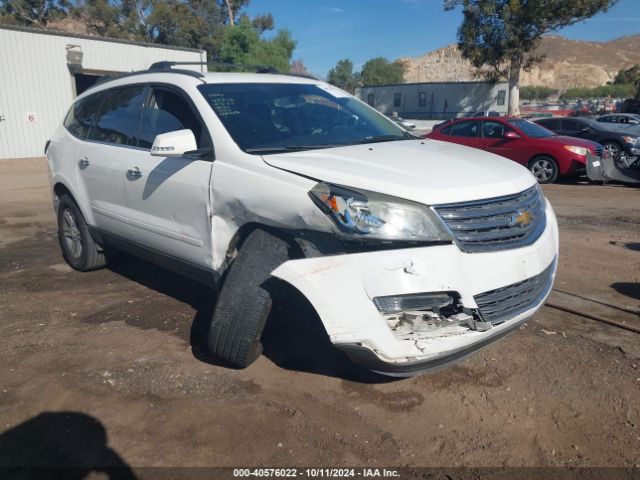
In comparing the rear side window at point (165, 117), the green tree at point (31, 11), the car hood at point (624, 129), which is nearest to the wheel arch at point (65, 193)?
the rear side window at point (165, 117)

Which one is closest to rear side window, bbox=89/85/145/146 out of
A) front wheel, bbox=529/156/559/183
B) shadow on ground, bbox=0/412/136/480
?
shadow on ground, bbox=0/412/136/480

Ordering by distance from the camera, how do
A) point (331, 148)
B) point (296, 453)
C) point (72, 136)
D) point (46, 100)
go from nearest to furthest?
point (296, 453) < point (331, 148) < point (72, 136) < point (46, 100)

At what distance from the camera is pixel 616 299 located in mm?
4773

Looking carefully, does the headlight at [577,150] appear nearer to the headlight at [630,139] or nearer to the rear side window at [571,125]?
→ the headlight at [630,139]

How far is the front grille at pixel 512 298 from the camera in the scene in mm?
2910

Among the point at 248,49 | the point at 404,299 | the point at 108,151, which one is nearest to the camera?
the point at 404,299

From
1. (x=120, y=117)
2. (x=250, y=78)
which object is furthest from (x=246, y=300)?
(x=120, y=117)

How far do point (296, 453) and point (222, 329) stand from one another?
94 cm

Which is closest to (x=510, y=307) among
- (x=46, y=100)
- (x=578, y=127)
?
(x=578, y=127)

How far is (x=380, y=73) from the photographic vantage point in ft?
303

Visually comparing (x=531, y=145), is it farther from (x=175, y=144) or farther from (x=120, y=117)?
(x=175, y=144)

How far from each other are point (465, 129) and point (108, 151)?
10.2 metres

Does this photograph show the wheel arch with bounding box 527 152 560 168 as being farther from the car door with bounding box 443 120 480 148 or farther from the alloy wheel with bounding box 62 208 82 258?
the alloy wheel with bounding box 62 208 82 258

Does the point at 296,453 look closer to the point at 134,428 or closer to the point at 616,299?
the point at 134,428
